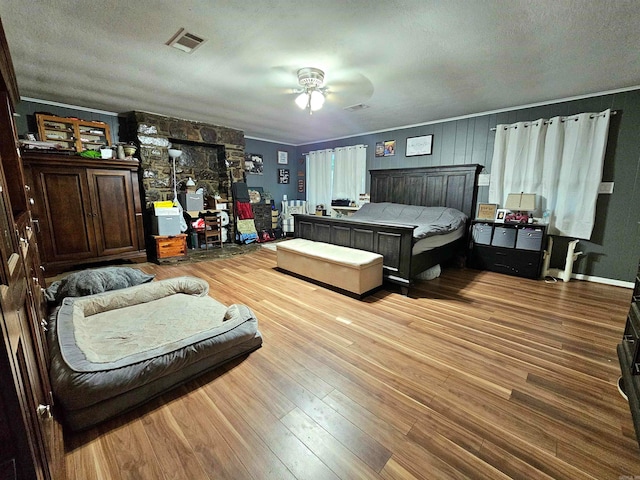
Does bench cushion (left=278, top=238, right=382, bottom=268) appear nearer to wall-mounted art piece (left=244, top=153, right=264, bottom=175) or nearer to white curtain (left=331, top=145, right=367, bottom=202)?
white curtain (left=331, top=145, right=367, bottom=202)

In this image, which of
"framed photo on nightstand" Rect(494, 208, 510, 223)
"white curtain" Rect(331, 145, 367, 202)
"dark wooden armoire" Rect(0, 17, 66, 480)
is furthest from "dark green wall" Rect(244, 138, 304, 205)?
"dark wooden armoire" Rect(0, 17, 66, 480)

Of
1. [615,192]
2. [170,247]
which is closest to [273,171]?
[170,247]

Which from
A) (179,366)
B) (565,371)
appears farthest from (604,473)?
(179,366)

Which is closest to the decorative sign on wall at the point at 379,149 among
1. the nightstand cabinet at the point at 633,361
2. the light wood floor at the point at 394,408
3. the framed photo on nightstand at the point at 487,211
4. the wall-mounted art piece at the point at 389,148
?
the wall-mounted art piece at the point at 389,148

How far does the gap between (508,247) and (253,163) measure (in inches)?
213

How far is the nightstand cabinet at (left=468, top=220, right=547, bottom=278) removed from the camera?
3.66 m

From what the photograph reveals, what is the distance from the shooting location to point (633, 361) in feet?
5.21

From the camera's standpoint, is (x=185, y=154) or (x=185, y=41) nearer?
(x=185, y=41)

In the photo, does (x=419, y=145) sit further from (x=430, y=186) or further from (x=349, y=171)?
(x=349, y=171)

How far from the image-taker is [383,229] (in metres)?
3.32

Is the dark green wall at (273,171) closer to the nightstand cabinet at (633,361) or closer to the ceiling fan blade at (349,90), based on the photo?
the ceiling fan blade at (349,90)

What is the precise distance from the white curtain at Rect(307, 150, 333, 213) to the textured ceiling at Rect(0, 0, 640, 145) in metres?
2.68

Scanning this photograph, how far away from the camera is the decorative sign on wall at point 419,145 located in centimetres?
491

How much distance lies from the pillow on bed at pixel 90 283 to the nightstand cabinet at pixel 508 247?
453 centimetres
